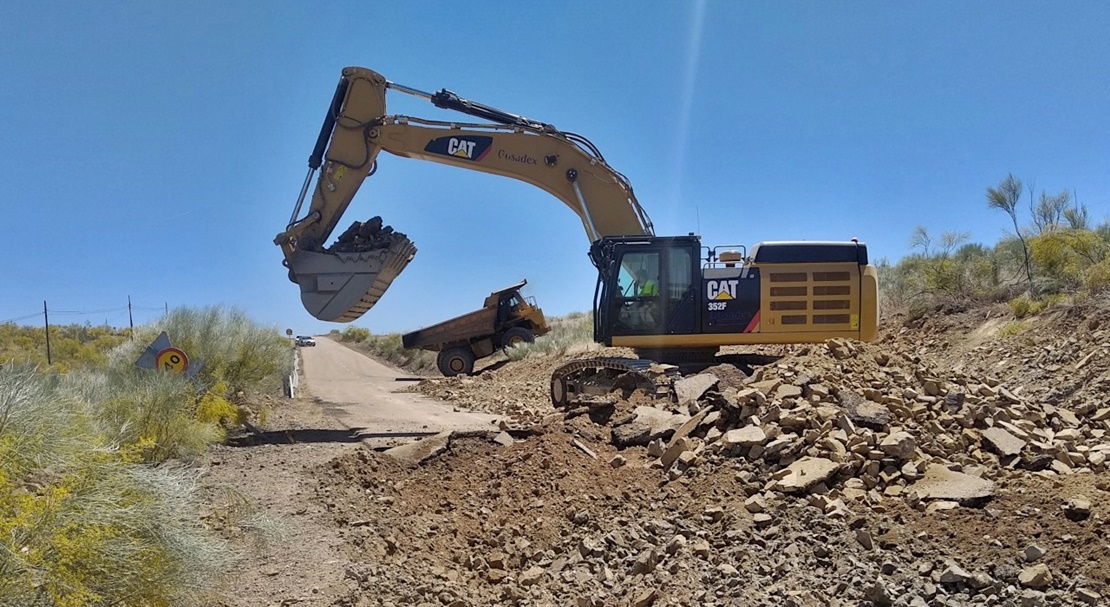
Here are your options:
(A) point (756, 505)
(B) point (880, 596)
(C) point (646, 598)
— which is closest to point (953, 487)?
(A) point (756, 505)

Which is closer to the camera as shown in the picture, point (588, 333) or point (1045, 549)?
point (1045, 549)

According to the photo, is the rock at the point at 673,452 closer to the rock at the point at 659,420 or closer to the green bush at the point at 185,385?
the rock at the point at 659,420

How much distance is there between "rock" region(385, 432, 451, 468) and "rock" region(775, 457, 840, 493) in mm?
3542

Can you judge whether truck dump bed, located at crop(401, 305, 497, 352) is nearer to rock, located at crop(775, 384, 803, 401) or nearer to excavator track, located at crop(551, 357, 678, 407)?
excavator track, located at crop(551, 357, 678, 407)

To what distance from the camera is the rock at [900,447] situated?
552 cm

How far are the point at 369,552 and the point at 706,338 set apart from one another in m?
6.26

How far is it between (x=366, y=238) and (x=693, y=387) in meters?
5.32

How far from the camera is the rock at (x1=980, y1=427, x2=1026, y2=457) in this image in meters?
5.86

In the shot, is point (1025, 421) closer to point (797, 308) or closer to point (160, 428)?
point (797, 308)

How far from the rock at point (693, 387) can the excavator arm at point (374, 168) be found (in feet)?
10.0

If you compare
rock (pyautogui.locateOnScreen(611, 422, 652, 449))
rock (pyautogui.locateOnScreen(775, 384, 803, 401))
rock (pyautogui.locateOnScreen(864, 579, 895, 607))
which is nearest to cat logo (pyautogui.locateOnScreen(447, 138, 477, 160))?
rock (pyautogui.locateOnScreen(611, 422, 652, 449))

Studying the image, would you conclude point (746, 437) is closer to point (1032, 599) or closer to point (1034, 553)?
point (1034, 553)

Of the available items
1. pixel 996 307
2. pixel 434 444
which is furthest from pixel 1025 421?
pixel 996 307

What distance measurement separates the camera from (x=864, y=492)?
203 inches
